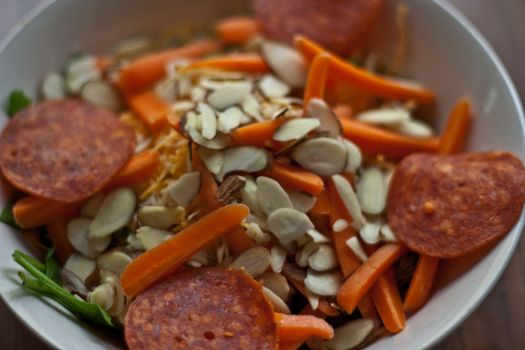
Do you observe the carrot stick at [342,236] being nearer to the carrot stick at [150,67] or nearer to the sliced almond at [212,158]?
the sliced almond at [212,158]

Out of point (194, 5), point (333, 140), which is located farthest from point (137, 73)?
point (333, 140)

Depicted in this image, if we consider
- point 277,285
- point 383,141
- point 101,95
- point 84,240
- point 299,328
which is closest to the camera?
point 299,328

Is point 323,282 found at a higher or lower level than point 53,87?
lower

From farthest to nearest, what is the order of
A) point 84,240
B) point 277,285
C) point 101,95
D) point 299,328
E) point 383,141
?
point 101,95 < point 383,141 < point 84,240 < point 277,285 < point 299,328

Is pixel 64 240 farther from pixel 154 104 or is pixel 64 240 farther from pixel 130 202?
pixel 154 104

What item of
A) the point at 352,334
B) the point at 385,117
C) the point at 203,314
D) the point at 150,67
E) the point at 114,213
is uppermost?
the point at 150,67


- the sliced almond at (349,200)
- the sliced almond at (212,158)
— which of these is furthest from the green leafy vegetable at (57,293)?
the sliced almond at (349,200)

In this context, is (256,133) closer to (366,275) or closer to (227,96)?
Answer: (227,96)

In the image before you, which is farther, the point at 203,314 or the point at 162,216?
the point at 162,216

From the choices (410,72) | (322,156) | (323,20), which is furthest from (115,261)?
(410,72)
